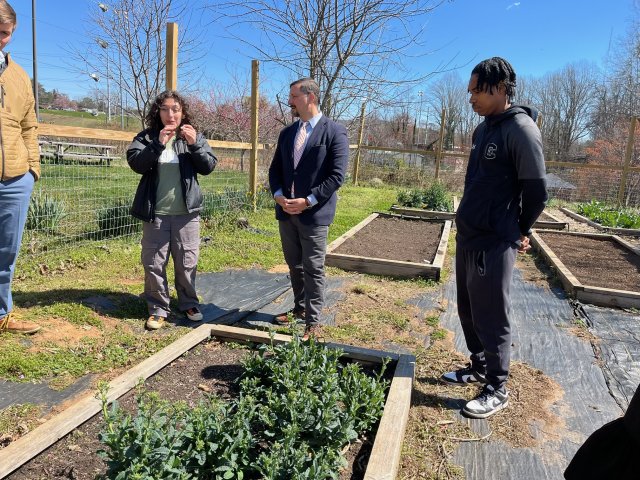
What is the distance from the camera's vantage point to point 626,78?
2377 cm

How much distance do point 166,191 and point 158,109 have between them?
609mm

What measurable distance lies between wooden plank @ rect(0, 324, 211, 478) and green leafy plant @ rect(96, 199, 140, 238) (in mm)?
3373

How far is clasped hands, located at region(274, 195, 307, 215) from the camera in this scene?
130 inches

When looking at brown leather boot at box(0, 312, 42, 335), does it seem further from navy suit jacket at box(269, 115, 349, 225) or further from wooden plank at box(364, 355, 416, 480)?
wooden plank at box(364, 355, 416, 480)

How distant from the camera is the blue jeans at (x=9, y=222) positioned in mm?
2951

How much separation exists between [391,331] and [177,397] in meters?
1.91

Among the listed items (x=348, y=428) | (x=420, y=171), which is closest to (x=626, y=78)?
(x=420, y=171)

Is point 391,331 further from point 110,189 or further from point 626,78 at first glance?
point 626,78

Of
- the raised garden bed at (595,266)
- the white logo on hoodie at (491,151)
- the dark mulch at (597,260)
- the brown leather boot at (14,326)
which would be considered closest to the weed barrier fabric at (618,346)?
the raised garden bed at (595,266)

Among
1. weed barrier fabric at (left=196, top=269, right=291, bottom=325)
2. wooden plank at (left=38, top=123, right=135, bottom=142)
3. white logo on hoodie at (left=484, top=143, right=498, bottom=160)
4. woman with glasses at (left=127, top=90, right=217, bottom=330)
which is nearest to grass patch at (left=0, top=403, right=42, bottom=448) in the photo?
woman with glasses at (left=127, top=90, right=217, bottom=330)

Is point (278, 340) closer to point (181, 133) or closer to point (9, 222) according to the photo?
point (181, 133)

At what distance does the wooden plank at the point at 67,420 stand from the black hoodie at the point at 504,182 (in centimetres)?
182

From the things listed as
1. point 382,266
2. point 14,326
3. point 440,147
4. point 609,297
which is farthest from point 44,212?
point 440,147

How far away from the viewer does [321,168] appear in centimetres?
338
